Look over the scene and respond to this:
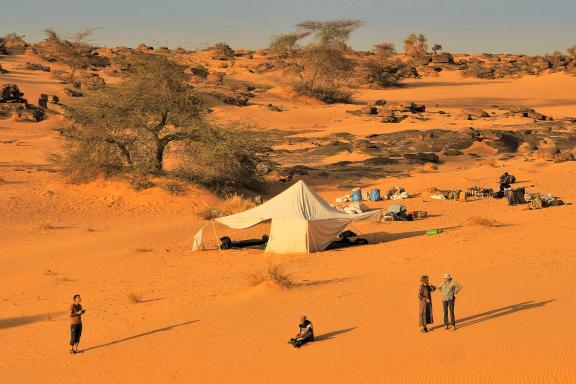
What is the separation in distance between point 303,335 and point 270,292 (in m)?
3.62

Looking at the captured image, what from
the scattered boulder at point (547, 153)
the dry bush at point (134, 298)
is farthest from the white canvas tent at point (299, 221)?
the scattered boulder at point (547, 153)

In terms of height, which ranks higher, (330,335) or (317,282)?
(317,282)

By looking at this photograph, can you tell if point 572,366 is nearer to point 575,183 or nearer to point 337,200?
point 337,200

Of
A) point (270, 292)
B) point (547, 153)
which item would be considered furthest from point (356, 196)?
point (547, 153)

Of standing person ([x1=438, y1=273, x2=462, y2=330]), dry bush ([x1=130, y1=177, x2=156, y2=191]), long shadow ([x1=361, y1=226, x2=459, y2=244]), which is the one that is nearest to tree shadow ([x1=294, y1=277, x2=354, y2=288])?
standing person ([x1=438, y1=273, x2=462, y2=330])

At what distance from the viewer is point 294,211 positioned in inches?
815

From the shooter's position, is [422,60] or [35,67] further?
[422,60]

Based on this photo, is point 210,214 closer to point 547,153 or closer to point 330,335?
point 330,335

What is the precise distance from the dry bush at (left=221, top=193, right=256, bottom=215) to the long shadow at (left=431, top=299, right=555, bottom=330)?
13.4 metres

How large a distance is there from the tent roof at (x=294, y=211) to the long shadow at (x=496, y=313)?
7.70 m

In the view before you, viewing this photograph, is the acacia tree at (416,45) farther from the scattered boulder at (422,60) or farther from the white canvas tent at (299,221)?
the white canvas tent at (299,221)

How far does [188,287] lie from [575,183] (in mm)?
19088

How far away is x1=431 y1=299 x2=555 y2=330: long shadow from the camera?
41.0ft

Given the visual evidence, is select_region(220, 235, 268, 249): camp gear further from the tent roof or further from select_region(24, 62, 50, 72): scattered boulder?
select_region(24, 62, 50, 72): scattered boulder
